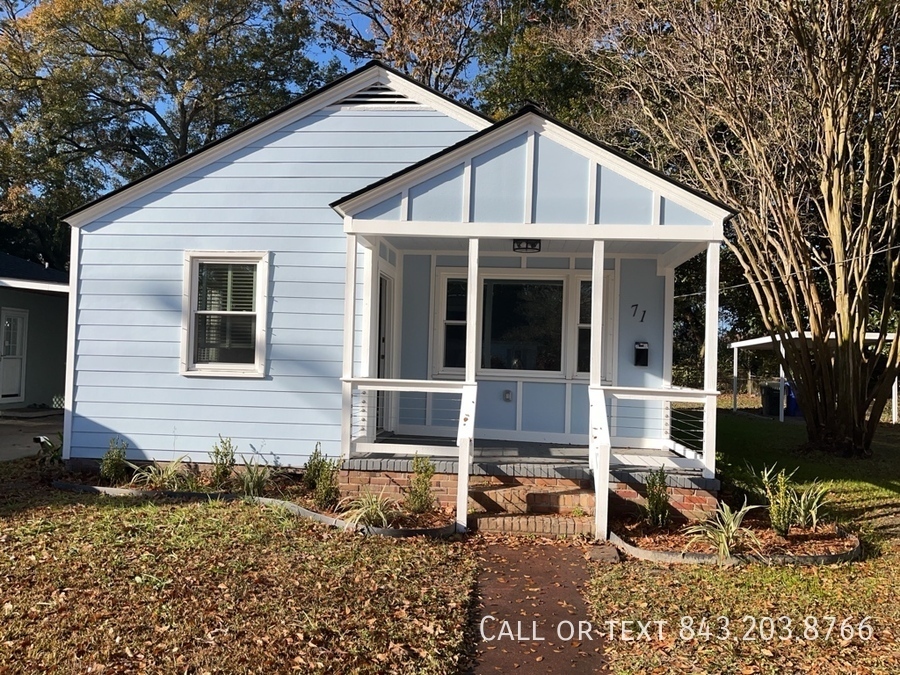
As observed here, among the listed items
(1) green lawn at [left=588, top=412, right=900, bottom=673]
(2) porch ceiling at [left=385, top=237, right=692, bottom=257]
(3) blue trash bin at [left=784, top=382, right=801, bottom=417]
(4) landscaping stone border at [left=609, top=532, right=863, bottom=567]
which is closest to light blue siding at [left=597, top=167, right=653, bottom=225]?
(2) porch ceiling at [left=385, top=237, right=692, bottom=257]

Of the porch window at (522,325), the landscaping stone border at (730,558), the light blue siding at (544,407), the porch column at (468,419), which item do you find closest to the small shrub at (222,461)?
the porch column at (468,419)

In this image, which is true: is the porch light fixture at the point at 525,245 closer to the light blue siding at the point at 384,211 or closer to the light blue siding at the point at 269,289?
the light blue siding at the point at 384,211

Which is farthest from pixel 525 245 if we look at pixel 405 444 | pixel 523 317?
pixel 405 444

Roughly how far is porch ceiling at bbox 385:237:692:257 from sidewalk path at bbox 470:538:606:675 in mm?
3622

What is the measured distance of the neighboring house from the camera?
43.2 feet

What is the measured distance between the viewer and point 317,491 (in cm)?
648

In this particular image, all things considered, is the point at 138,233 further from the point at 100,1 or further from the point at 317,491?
the point at 100,1

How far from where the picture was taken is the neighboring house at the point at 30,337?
519 inches

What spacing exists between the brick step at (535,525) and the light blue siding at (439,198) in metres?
3.05

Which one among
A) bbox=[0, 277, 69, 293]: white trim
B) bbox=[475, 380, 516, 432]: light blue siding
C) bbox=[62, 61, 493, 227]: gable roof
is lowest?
bbox=[475, 380, 516, 432]: light blue siding

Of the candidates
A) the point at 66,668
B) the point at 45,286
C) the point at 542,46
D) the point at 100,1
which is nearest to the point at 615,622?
the point at 66,668

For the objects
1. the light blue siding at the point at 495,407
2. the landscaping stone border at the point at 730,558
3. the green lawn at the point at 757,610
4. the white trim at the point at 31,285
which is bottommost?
the green lawn at the point at 757,610

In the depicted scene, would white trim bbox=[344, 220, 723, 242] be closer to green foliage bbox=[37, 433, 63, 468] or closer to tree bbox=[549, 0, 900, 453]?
tree bbox=[549, 0, 900, 453]

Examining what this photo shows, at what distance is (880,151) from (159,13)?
67.4ft
